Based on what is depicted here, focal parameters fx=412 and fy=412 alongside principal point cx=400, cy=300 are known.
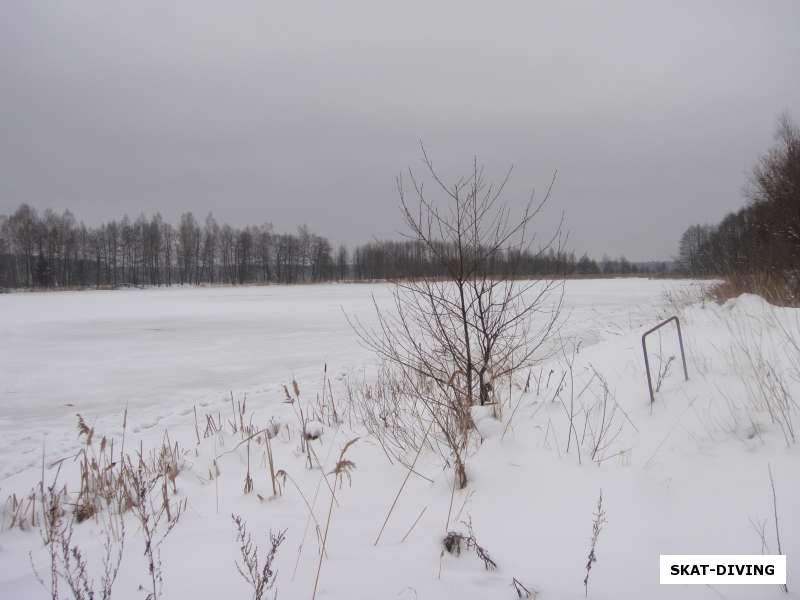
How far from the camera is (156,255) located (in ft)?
223

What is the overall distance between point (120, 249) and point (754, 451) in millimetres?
80794

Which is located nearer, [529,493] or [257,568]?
[257,568]

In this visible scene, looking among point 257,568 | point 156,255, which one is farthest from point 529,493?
point 156,255

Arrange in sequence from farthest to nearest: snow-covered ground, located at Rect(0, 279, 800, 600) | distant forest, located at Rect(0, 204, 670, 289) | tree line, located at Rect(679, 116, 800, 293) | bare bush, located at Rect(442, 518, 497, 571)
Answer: distant forest, located at Rect(0, 204, 670, 289) → tree line, located at Rect(679, 116, 800, 293) → bare bush, located at Rect(442, 518, 497, 571) → snow-covered ground, located at Rect(0, 279, 800, 600)

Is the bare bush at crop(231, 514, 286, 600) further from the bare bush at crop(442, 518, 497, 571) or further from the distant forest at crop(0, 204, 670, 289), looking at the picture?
the distant forest at crop(0, 204, 670, 289)

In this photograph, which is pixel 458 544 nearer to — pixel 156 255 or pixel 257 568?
pixel 257 568

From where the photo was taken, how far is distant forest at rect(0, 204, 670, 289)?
→ 2263 inches

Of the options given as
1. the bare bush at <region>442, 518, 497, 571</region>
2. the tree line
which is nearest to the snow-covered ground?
the bare bush at <region>442, 518, 497, 571</region>

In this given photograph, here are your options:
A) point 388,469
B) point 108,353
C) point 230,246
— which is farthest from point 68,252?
point 388,469

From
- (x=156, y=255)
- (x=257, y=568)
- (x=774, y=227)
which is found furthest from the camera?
(x=156, y=255)

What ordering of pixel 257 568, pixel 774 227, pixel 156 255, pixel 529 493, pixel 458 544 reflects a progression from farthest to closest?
pixel 156 255 → pixel 774 227 → pixel 529 493 → pixel 458 544 → pixel 257 568

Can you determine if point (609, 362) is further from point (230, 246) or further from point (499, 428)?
point (230, 246)

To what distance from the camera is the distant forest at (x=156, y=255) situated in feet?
189

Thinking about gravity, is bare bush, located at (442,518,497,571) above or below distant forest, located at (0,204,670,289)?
below
